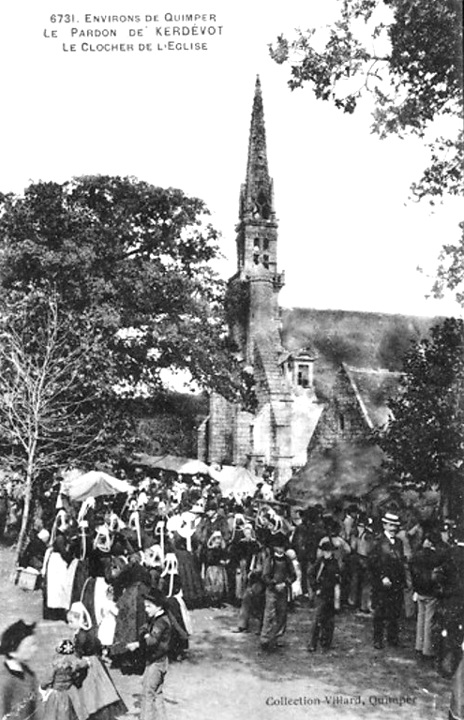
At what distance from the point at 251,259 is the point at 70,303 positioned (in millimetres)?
24200

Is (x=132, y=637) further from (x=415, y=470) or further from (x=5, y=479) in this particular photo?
(x=5, y=479)

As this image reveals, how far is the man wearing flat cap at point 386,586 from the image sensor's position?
1080cm

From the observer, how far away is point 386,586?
35.0 feet

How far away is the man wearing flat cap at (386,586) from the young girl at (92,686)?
4.61 metres

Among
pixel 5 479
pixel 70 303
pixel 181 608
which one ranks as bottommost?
pixel 181 608

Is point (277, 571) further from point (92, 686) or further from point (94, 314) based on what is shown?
point (94, 314)

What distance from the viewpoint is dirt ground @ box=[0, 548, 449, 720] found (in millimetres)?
8414

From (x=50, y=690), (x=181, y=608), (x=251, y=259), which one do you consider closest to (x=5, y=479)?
(x=181, y=608)

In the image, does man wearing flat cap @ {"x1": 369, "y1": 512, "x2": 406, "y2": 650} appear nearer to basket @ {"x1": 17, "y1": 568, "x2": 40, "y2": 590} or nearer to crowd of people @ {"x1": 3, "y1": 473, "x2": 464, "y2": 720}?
crowd of people @ {"x1": 3, "y1": 473, "x2": 464, "y2": 720}

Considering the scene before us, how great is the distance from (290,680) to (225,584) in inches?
179

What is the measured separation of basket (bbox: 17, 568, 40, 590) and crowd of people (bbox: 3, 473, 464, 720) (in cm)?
30

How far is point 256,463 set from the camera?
124ft

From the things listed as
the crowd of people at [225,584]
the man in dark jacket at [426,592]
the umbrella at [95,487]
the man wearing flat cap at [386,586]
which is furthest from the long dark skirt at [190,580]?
the umbrella at [95,487]

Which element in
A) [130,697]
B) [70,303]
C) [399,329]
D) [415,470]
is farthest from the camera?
[399,329]
